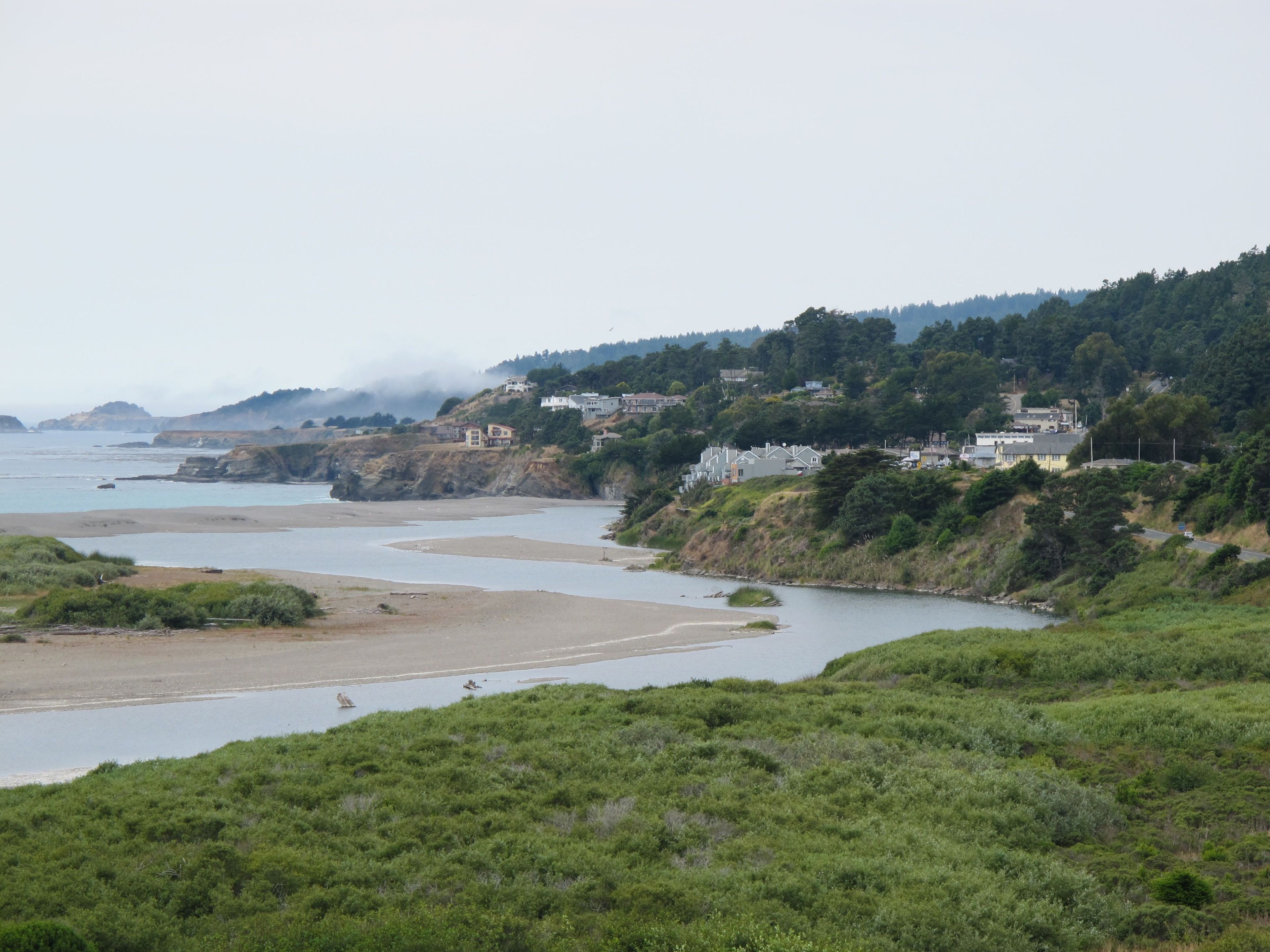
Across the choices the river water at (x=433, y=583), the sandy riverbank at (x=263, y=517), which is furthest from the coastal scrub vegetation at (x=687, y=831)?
the sandy riverbank at (x=263, y=517)

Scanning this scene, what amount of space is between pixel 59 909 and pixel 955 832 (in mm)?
10738

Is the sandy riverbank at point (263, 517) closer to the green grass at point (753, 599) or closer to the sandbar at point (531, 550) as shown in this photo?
the sandbar at point (531, 550)

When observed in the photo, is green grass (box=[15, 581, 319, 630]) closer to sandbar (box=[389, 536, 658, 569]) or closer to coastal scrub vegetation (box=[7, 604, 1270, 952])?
coastal scrub vegetation (box=[7, 604, 1270, 952])

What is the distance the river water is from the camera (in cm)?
2516

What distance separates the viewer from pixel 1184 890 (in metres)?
12.6

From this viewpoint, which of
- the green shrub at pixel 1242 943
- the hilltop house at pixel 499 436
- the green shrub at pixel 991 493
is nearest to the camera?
the green shrub at pixel 1242 943

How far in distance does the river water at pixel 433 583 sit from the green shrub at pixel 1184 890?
60.0ft

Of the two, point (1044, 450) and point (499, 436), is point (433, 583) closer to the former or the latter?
point (1044, 450)

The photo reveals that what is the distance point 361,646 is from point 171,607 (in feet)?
27.0

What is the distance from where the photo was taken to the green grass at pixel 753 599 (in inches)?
2055

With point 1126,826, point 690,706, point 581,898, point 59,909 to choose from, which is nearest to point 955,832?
point 1126,826

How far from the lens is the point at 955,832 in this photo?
14648 millimetres

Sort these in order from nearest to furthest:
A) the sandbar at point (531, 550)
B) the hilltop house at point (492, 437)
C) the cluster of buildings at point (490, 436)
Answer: the sandbar at point (531, 550)
the cluster of buildings at point (490, 436)
the hilltop house at point (492, 437)

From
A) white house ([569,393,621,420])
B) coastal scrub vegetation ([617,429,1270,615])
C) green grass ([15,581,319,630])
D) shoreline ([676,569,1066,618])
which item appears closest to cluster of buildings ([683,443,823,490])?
coastal scrub vegetation ([617,429,1270,615])
